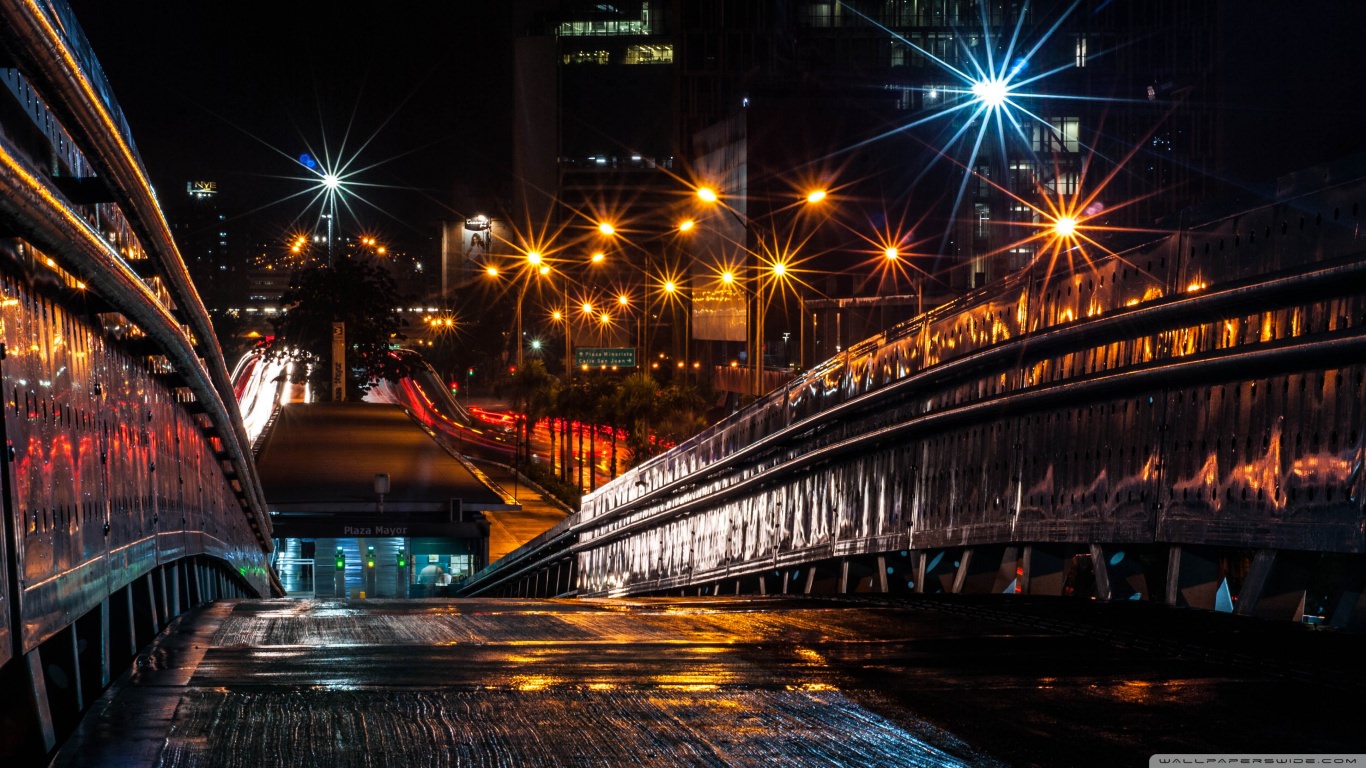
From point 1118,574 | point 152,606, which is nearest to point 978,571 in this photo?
point 1118,574

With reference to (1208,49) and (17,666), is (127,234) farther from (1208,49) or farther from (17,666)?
(1208,49)

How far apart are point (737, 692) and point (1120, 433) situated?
16.7 feet

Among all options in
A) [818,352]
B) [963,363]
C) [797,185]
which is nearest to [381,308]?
[797,185]

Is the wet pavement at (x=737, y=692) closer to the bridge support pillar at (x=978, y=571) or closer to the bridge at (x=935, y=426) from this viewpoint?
the bridge at (x=935, y=426)

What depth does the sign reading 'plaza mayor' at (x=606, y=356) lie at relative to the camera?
77.6 m

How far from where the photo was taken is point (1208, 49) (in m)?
97.4

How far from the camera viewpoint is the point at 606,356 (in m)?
79.3

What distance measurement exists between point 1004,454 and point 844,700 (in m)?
6.49

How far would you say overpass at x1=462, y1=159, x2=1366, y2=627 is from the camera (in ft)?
29.5

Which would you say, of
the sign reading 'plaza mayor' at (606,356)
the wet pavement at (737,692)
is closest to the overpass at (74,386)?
Answer: the wet pavement at (737,692)

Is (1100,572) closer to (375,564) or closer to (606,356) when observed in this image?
(375,564)

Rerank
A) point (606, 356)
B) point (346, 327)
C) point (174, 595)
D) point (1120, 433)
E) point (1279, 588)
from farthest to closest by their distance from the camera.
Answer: point (346, 327) < point (606, 356) < point (174, 595) < point (1120, 433) < point (1279, 588)

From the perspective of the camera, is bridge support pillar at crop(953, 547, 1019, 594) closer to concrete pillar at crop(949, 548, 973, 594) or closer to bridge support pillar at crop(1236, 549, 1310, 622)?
concrete pillar at crop(949, 548, 973, 594)

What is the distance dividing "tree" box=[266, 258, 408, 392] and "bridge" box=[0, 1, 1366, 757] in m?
102
